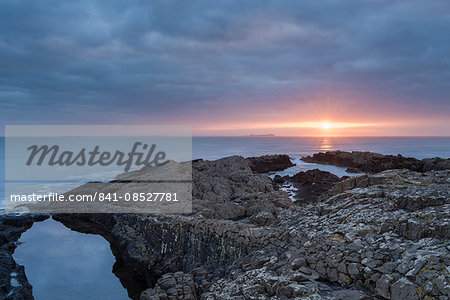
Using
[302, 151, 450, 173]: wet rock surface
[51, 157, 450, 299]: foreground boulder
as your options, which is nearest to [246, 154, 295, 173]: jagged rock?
[302, 151, 450, 173]: wet rock surface

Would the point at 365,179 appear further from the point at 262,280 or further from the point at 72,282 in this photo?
the point at 72,282

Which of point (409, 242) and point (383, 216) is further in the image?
point (383, 216)

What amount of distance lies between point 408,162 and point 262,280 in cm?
5171

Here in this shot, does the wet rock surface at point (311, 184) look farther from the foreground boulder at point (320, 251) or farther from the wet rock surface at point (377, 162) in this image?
the foreground boulder at point (320, 251)

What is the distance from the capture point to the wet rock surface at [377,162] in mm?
46219

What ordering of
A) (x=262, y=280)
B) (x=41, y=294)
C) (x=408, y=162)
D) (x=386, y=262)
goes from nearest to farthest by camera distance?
(x=386, y=262) < (x=262, y=280) < (x=41, y=294) < (x=408, y=162)

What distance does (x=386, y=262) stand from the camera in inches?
264

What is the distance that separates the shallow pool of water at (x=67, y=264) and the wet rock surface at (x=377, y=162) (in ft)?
148

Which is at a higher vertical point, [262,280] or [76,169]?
[262,280]

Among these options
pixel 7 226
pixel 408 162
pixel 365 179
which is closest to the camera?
pixel 365 179

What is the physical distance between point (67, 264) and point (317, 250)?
16.8 metres

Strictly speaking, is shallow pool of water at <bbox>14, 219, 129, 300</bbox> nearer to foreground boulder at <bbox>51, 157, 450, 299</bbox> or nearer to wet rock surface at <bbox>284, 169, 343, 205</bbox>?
foreground boulder at <bbox>51, 157, 450, 299</bbox>

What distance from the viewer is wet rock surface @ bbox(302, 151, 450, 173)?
152ft

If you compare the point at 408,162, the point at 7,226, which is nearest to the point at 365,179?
the point at 7,226
